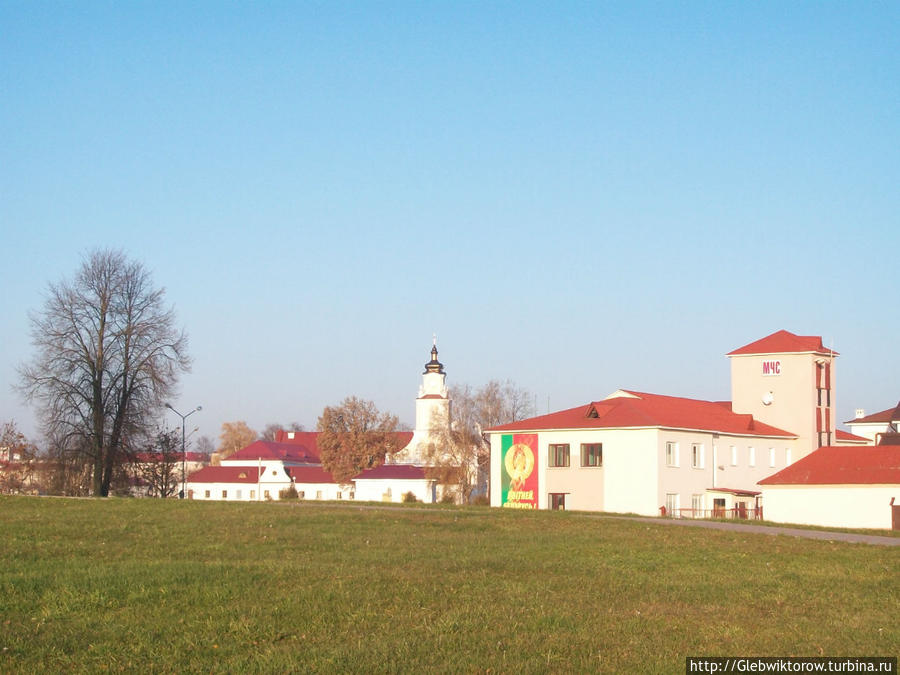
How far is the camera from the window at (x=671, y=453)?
195 ft

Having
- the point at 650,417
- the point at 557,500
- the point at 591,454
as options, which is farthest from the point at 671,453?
the point at 557,500

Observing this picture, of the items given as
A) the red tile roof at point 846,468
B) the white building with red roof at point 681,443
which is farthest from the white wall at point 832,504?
the white building with red roof at point 681,443

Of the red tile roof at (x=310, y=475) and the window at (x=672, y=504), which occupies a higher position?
the red tile roof at (x=310, y=475)

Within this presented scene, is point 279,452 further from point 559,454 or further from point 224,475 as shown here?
point 559,454

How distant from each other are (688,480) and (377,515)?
1213 inches

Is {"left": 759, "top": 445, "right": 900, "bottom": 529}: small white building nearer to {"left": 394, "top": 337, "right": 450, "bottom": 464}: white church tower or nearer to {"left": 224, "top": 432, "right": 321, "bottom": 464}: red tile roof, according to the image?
{"left": 394, "top": 337, "right": 450, "bottom": 464}: white church tower

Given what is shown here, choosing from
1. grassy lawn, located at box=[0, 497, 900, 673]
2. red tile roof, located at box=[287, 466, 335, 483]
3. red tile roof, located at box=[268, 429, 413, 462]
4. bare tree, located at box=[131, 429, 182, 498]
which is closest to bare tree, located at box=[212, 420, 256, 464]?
red tile roof, located at box=[268, 429, 413, 462]

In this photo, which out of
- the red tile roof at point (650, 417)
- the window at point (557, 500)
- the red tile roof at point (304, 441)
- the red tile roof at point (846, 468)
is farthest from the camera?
the red tile roof at point (304, 441)

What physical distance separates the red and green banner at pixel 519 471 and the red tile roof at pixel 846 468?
1518 centimetres

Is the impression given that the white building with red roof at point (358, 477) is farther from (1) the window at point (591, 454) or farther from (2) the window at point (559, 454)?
(1) the window at point (591, 454)

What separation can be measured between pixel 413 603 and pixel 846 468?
44.5 metres

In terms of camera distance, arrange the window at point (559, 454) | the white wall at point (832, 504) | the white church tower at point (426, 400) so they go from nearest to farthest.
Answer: the white wall at point (832, 504) → the window at point (559, 454) → the white church tower at point (426, 400)

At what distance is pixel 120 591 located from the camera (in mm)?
13539

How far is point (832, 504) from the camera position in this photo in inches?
2029
